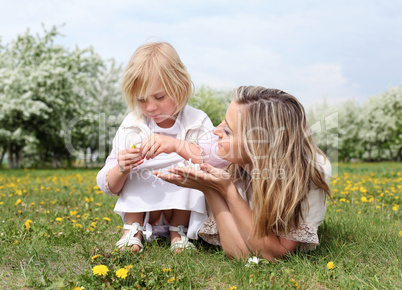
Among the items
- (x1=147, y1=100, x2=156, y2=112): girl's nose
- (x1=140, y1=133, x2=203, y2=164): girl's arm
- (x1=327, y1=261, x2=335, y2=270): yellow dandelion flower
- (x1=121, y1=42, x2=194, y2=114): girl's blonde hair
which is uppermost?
(x1=121, y1=42, x2=194, y2=114): girl's blonde hair

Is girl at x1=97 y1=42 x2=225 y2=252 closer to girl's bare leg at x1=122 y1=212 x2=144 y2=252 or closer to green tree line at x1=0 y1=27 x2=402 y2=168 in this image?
girl's bare leg at x1=122 y1=212 x2=144 y2=252

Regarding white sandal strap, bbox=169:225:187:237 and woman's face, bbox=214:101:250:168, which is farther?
white sandal strap, bbox=169:225:187:237

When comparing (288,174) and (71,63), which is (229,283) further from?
(71,63)

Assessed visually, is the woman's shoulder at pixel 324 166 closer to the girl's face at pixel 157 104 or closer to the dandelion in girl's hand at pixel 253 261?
the dandelion in girl's hand at pixel 253 261

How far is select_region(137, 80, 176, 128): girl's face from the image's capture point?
9.05 feet

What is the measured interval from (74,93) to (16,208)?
15386mm

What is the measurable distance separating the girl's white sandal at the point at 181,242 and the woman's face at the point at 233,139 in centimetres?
77

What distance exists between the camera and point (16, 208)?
4316mm

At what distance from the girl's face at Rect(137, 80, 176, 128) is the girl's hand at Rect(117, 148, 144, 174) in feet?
1.29

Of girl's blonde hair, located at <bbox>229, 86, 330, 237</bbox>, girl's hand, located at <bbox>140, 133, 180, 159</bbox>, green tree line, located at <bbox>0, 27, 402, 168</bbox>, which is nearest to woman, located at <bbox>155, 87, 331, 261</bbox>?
girl's blonde hair, located at <bbox>229, 86, 330, 237</bbox>

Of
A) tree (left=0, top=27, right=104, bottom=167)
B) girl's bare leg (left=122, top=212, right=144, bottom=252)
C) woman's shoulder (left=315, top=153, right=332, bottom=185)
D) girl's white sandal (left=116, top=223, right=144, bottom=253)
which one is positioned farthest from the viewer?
tree (left=0, top=27, right=104, bottom=167)

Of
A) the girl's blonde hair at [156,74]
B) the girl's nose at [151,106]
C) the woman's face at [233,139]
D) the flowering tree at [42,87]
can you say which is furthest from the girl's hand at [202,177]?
the flowering tree at [42,87]

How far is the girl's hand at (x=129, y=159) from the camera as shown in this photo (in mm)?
2537

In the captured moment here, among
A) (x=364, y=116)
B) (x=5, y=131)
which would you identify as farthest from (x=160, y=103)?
(x=364, y=116)
